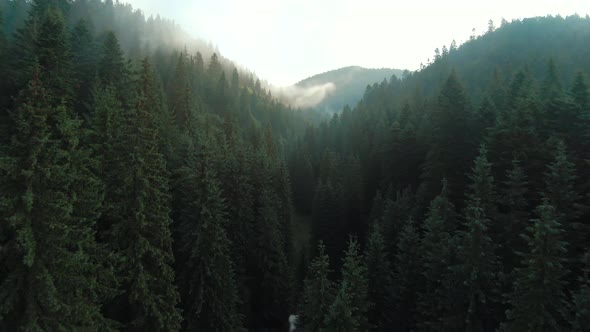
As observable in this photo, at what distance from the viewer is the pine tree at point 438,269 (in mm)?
24328

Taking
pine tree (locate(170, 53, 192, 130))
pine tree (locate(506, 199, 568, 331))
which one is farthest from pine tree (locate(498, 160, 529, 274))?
pine tree (locate(170, 53, 192, 130))

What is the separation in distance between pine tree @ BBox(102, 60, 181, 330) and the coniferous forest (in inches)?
3.9

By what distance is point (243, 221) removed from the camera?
37688 millimetres

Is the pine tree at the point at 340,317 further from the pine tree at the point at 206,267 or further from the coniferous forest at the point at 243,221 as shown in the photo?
the pine tree at the point at 206,267

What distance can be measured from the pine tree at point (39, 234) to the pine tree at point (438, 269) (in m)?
20.1

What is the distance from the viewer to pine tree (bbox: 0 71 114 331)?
15.9 metres

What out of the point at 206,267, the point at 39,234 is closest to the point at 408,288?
the point at 206,267

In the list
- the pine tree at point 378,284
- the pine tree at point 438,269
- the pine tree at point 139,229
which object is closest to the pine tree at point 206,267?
the pine tree at point 139,229

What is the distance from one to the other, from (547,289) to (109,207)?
74.0ft

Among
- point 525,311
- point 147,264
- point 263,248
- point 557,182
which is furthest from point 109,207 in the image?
point 557,182

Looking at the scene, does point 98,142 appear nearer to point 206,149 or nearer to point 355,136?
point 206,149

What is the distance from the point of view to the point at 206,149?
29.0 meters

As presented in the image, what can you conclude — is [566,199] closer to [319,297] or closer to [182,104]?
[319,297]

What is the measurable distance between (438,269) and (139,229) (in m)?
19.6
